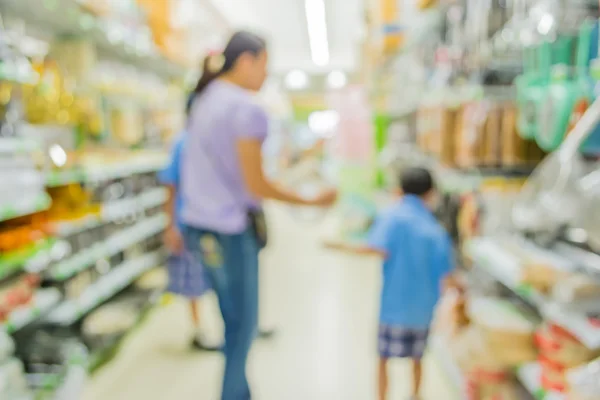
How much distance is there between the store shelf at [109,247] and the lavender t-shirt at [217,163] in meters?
0.96

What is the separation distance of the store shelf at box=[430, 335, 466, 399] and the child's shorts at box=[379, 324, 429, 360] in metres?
0.40

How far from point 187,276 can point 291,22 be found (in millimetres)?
6949

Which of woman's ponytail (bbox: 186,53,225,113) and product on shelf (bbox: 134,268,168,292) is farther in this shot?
product on shelf (bbox: 134,268,168,292)

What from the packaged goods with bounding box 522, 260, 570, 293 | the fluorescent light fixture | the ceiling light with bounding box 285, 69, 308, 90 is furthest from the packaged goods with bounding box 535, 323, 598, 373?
the ceiling light with bounding box 285, 69, 308, 90

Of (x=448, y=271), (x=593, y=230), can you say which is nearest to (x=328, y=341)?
(x=448, y=271)

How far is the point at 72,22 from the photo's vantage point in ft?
9.22

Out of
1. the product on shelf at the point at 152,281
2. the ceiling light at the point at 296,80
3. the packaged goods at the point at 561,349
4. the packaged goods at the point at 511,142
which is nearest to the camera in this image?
the packaged goods at the point at 561,349

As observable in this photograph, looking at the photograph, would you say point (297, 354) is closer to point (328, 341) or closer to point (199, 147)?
point (328, 341)

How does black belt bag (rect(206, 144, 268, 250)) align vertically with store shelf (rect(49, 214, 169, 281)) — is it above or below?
above

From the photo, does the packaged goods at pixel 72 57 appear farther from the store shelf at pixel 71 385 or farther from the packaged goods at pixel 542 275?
the packaged goods at pixel 542 275

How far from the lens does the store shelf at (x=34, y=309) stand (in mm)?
2072

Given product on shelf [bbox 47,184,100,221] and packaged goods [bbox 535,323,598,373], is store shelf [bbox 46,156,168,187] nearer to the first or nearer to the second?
product on shelf [bbox 47,184,100,221]

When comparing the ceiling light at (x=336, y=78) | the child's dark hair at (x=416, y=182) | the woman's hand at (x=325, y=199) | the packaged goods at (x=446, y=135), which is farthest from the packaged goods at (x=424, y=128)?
the ceiling light at (x=336, y=78)

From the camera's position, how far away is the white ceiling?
725 centimetres
